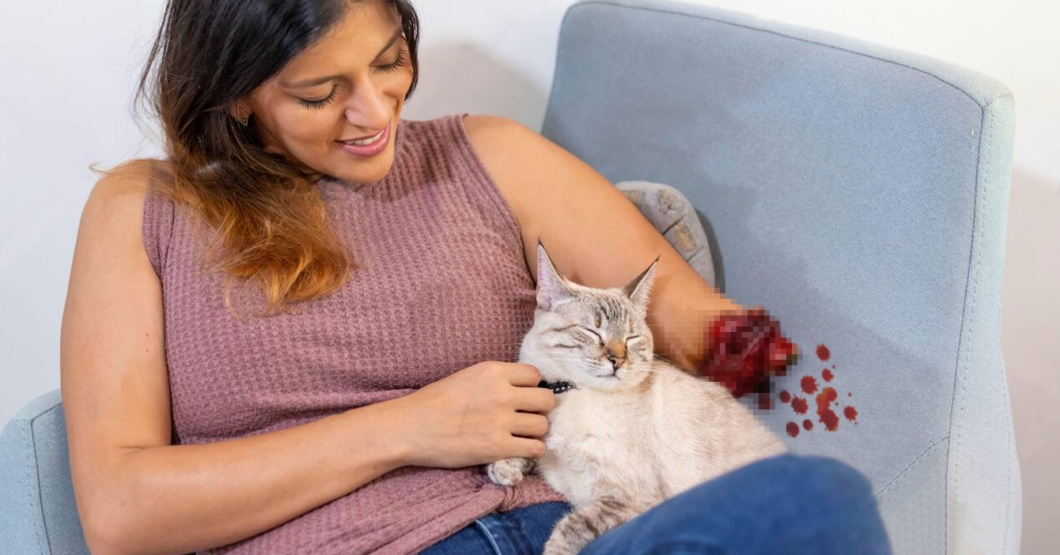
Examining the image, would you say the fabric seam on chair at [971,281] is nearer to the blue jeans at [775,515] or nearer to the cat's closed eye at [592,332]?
the blue jeans at [775,515]

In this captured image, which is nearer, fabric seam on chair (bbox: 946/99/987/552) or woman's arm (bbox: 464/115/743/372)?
fabric seam on chair (bbox: 946/99/987/552)

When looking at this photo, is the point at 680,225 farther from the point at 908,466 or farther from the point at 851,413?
the point at 908,466

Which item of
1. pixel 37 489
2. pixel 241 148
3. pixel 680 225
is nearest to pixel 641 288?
pixel 680 225

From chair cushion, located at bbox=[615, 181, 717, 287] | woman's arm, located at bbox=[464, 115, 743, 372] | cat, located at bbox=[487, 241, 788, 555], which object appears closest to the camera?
cat, located at bbox=[487, 241, 788, 555]

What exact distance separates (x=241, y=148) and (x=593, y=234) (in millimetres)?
589

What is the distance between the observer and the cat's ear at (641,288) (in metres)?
1.25

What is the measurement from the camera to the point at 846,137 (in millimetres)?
1258

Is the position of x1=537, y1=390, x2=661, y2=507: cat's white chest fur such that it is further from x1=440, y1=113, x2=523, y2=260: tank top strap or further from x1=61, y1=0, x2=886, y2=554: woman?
x1=440, y1=113, x2=523, y2=260: tank top strap

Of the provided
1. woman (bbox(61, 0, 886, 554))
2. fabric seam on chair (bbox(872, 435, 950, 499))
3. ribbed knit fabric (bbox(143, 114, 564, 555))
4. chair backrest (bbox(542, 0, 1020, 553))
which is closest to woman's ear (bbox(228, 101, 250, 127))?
woman (bbox(61, 0, 886, 554))

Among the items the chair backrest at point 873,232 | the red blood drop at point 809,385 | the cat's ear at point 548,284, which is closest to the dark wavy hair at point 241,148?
the cat's ear at point 548,284

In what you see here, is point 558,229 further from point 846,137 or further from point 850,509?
point 850,509

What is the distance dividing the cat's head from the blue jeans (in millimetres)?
371

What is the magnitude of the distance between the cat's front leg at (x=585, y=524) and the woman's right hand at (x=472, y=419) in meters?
0.12

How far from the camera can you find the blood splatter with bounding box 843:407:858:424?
1.19 m
